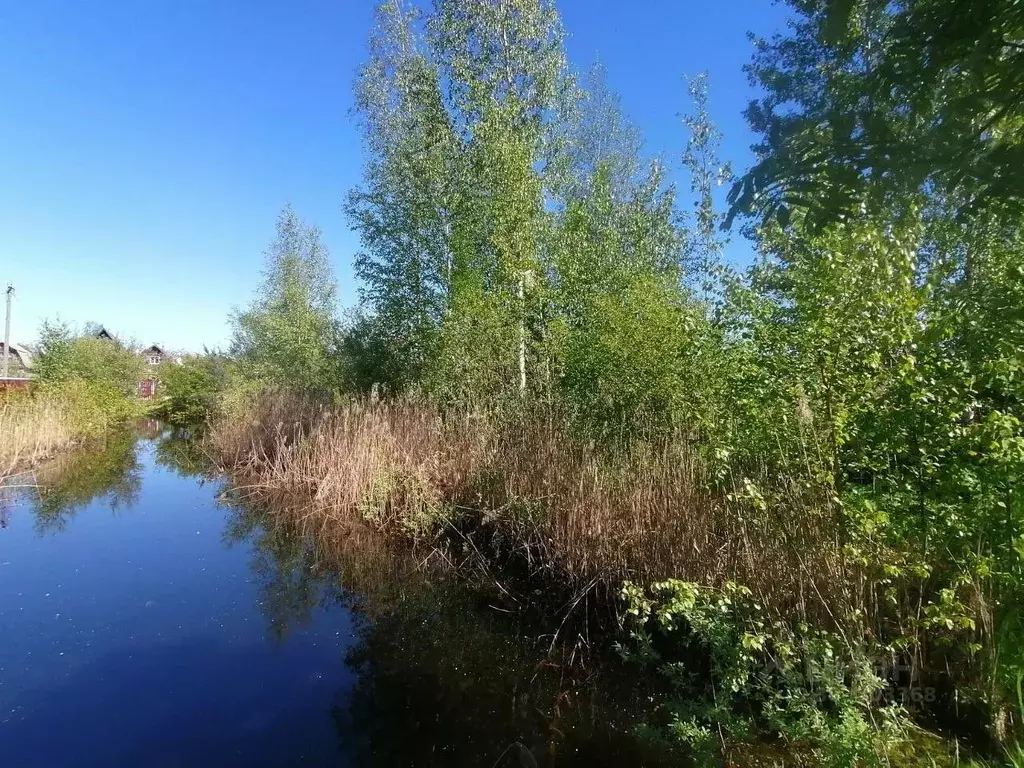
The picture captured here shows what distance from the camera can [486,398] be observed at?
7.54m

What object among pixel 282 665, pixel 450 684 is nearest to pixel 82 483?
pixel 282 665

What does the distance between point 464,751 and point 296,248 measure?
72.7 feet

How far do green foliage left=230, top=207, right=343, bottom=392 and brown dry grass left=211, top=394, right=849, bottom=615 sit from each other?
4550mm

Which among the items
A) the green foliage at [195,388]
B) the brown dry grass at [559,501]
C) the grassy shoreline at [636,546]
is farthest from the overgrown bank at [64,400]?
the grassy shoreline at [636,546]

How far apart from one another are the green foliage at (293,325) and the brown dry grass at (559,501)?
14.9 ft

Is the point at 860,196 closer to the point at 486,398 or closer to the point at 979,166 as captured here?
the point at 979,166

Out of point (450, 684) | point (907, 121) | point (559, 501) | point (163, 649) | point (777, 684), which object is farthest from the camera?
point (559, 501)

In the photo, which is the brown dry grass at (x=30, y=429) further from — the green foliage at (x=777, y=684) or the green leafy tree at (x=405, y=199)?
the green foliage at (x=777, y=684)

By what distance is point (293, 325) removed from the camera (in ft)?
52.1

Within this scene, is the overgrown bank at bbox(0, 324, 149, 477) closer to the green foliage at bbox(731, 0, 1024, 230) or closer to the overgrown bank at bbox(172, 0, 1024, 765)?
the overgrown bank at bbox(172, 0, 1024, 765)

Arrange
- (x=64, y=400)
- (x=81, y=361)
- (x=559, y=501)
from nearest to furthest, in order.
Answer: (x=559, y=501) < (x=64, y=400) < (x=81, y=361)

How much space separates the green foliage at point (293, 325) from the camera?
48.8 ft

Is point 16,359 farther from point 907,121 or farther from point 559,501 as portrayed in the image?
point 907,121

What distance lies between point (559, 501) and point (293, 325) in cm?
1301
